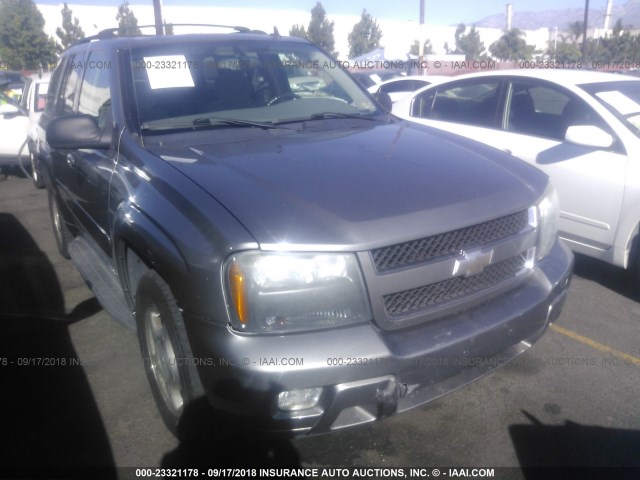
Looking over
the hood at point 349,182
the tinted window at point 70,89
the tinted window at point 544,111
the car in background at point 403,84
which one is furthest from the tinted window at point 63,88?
the car in background at point 403,84

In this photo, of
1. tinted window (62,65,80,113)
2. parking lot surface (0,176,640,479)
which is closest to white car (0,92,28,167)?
tinted window (62,65,80,113)

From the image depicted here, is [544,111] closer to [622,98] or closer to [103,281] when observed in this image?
[622,98]

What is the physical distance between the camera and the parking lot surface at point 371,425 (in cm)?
267

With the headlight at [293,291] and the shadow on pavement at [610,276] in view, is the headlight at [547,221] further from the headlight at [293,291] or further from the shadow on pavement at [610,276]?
the shadow on pavement at [610,276]

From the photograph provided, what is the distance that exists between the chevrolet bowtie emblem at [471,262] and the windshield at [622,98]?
247 centimetres

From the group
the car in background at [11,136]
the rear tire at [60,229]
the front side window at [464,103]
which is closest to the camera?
→ the rear tire at [60,229]

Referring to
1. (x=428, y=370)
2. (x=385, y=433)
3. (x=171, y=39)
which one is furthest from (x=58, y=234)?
(x=428, y=370)

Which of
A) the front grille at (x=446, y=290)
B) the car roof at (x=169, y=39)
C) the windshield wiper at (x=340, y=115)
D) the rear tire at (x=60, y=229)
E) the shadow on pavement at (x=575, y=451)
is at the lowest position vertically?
the shadow on pavement at (x=575, y=451)

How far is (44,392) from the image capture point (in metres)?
3.31

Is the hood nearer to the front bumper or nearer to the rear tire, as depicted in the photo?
the front bumper

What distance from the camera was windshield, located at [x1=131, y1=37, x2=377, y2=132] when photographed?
338cm

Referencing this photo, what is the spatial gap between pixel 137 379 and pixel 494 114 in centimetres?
383

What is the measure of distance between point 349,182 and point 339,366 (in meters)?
0.85

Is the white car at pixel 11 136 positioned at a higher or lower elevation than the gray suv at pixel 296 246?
lower
